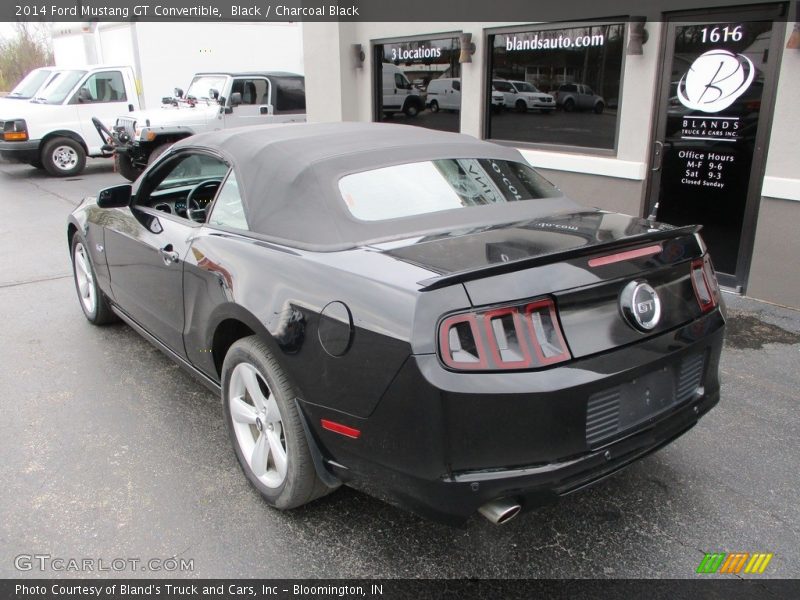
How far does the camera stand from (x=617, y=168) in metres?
6.52

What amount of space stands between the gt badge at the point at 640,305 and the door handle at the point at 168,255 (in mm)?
2230

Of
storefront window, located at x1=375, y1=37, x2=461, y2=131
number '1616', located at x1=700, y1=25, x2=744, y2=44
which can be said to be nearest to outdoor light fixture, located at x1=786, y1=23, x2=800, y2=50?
number '1616', located at x1=700, y1=25, x2=744, y2=44

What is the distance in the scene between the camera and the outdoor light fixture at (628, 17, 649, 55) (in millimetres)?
6094

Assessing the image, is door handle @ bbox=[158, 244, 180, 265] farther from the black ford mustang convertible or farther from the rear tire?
the rear tire

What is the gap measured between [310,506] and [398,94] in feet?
25.3

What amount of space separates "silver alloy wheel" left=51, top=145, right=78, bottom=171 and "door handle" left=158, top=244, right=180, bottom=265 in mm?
11585

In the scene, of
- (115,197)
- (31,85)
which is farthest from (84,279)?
(31,85)

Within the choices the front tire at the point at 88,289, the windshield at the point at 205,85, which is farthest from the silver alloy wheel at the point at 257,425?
the windshield at the point at 205,85

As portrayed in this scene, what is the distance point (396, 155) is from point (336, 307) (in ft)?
3.93

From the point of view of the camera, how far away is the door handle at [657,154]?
6209mm

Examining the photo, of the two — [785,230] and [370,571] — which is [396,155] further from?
[785,230]

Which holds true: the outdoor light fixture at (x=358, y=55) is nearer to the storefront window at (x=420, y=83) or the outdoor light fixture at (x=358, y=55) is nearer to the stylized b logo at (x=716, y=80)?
the storefront window at (x=420, y=83)

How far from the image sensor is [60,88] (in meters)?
13.4

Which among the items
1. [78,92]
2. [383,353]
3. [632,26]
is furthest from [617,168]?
[78,92]
